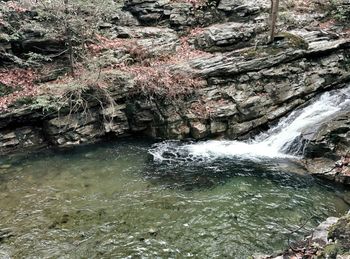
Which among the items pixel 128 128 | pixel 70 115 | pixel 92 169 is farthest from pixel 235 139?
pixel 70 115

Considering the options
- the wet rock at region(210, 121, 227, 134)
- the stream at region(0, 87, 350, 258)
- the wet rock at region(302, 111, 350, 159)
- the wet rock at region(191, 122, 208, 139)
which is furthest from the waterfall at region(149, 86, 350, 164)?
the wet rock at region(302, 111, 350, 159)

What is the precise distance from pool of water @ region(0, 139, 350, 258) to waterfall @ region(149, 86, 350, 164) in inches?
24.3

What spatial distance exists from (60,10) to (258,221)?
34.2 ft

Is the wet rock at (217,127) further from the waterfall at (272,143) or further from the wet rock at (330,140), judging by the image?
Answer: the wet rock at (330,140)

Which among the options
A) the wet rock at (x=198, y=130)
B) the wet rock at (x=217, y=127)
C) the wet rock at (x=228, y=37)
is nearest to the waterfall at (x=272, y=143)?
the wet rock at (x=198, y=130)

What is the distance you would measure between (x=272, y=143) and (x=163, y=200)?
17.7 feet

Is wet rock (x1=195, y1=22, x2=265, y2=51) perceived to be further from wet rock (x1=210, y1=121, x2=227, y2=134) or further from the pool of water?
the pool of water

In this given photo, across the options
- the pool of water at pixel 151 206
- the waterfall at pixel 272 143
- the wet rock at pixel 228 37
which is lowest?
the pool of water at pixel 151 206

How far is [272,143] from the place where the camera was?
12750 mm

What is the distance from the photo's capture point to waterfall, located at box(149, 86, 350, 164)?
12078 mm

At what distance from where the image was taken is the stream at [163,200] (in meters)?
A: 7.47

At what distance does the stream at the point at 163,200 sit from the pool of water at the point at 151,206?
0.08ft

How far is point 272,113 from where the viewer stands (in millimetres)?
13789

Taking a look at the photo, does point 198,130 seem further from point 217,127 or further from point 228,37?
point 228,37
